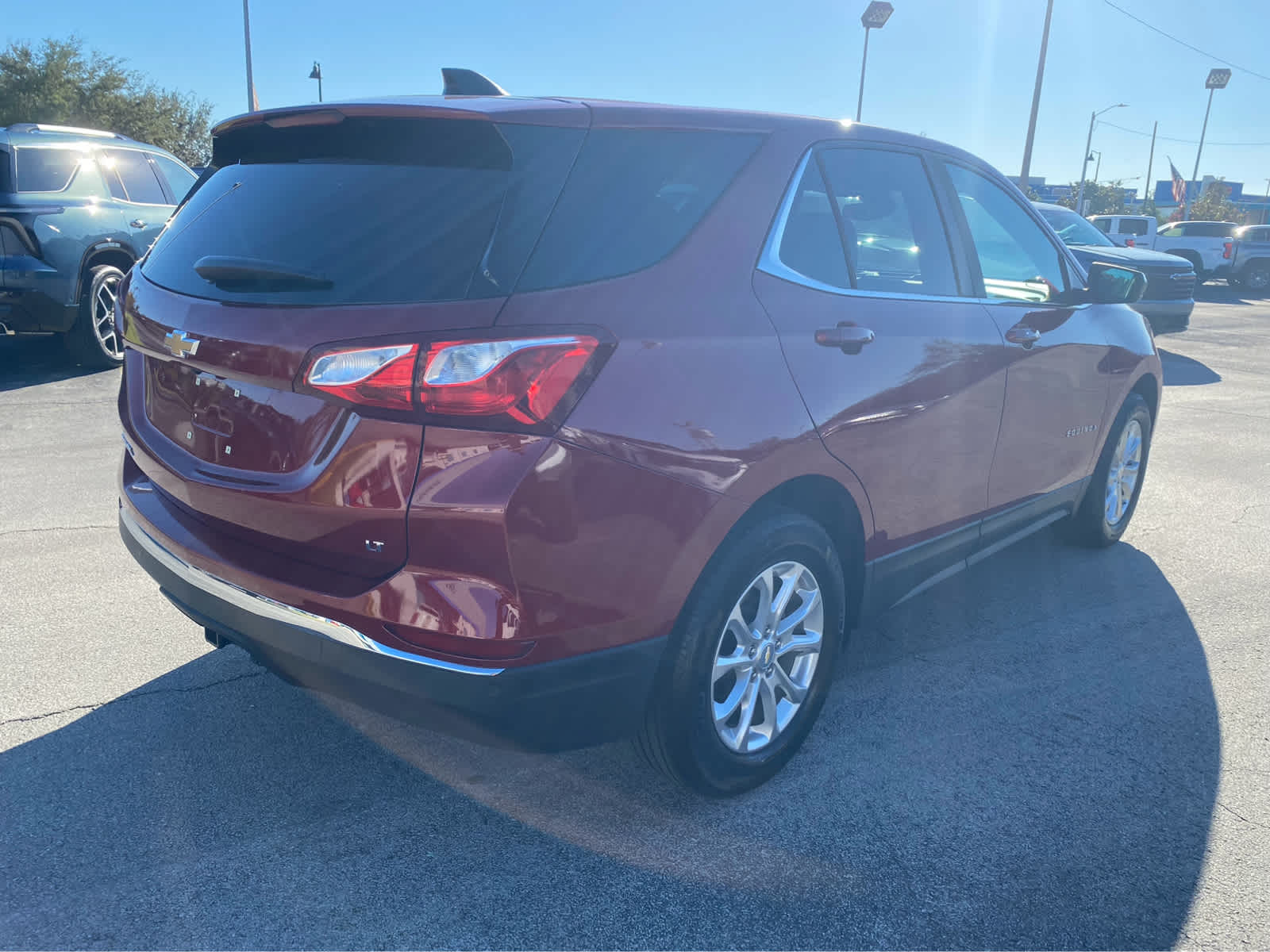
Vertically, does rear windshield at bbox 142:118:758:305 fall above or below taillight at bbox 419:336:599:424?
above

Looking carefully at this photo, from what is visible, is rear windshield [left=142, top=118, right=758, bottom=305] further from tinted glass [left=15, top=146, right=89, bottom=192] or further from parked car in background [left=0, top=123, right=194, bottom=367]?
tinted glass [left=15, top=146, right=89, bottom=192]

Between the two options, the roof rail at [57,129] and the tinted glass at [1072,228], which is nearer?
the roof rail at [57,129]

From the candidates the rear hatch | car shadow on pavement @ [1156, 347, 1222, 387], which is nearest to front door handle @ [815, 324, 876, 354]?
the rear hatch

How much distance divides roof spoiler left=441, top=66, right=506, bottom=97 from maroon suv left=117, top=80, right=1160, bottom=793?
1.66 feet

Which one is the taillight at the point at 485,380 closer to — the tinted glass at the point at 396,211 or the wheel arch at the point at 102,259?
the tinted glass at the point at 396,211

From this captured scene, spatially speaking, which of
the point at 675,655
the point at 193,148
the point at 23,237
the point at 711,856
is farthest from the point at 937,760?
the point at 193,148

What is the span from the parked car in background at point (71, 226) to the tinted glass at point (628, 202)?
277 inches

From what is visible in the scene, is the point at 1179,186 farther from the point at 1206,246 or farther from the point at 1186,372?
the point at 1186,372

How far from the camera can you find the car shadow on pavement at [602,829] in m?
2.28

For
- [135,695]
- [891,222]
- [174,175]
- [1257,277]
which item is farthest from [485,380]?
[1257,277]

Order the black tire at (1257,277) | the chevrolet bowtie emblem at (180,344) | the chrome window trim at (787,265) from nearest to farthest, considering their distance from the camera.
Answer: the chevrolet bowtie emblem at (180,344), the chrome window trim at (787,265), the black tire at (1257,277)

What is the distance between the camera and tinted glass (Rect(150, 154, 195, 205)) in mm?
9469

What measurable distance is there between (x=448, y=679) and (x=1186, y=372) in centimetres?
1173

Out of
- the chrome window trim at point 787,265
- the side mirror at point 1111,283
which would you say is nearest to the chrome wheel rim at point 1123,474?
the side mirror at point 1111,283
